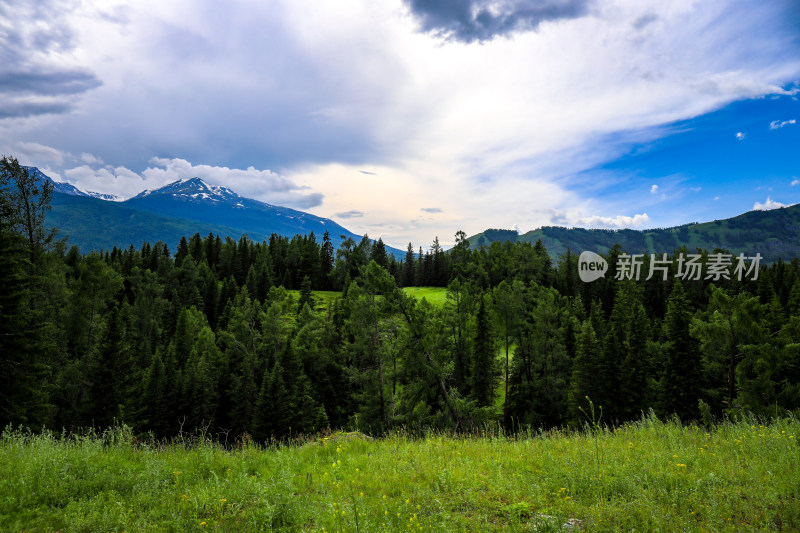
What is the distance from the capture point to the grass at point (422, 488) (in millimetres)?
4949

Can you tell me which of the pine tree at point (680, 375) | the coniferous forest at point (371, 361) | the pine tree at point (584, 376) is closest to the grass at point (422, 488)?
the coniferous forest at point (371, 361)

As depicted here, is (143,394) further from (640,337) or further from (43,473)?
(640,337)

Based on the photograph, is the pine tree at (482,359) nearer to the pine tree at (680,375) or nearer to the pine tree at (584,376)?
the pine tree at (584,376)

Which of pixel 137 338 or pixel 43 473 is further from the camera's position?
pixel 137 338

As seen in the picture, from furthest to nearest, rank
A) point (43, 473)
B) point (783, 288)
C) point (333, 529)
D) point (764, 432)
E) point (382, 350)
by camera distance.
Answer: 1. point (783, 288)
2. point (382, 350)
3. point (764, 432)
4. point (43, 473)
5. point (333, 529)

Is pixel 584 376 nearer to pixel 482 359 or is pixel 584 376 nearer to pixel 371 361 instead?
pixel 482 359

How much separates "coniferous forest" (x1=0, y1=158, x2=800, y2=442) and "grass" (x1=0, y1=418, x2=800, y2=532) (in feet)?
26.8

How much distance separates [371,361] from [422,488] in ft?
110

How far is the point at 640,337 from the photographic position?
38.3 meters

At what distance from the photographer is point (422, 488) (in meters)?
6.28

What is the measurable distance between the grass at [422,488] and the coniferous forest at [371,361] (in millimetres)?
8162

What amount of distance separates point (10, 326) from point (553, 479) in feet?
91.4

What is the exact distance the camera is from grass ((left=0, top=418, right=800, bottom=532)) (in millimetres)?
4949

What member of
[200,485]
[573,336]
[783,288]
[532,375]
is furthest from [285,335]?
[783,288]
